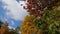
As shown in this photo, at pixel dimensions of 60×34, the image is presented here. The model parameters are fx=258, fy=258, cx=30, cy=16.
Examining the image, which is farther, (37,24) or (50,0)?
(50,0)

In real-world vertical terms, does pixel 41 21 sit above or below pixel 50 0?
below

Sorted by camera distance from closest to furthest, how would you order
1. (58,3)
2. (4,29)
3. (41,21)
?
(41,21) < (58,3) < (4,29)

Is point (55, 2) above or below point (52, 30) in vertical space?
above

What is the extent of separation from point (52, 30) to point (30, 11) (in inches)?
202

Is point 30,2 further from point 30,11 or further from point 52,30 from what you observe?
point 52,30

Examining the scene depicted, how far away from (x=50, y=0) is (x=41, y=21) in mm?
3660

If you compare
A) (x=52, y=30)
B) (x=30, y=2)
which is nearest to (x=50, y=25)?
(x=52, y=30)

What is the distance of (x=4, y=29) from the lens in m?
43.5

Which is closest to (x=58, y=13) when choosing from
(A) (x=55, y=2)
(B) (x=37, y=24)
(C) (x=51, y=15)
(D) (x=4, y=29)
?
(C) (x=51, y=15)

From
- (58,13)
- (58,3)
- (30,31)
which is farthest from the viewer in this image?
(30,31)

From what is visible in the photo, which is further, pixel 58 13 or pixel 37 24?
pixel 37 24

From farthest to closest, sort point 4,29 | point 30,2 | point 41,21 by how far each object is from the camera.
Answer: point 4,29 < point 30,2 < point 41,21

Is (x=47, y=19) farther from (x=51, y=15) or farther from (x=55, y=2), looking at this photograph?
(x=55, y=2)

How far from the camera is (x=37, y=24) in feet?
74.9
